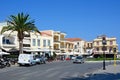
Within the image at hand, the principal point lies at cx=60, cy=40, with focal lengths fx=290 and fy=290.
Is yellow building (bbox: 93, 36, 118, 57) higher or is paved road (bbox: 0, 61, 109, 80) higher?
yellow building (bbox: 93, 36, 118, 57)

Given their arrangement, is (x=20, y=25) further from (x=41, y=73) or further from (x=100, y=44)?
(x=100, y=44)

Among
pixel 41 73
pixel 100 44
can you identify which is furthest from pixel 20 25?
pixel 100 44

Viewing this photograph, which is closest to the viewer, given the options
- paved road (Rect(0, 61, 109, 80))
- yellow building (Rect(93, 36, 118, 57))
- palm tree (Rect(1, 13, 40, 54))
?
paved road (Rect(0, 61, 109, 80))

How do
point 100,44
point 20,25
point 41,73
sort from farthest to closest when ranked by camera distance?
point 100,44 < point 20,25 < point 41,73

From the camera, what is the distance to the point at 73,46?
109188 mm

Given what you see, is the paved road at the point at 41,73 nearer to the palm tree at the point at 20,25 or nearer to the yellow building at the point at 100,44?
the palm tree at the point at 20,25

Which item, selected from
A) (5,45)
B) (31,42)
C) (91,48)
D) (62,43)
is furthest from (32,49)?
(91,48)

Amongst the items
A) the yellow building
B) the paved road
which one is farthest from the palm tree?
the yellow building

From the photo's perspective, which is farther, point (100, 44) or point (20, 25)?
point (100, 44)

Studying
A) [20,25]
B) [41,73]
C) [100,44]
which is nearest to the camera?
[41,73]

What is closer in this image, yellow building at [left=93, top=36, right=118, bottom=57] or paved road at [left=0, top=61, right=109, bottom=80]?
paved road at [left=0, top=61, right=109, bottom=80]

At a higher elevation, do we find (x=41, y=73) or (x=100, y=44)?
(x=100, y=44)

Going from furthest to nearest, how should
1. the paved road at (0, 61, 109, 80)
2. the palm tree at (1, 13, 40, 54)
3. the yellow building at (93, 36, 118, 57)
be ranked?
the yellow building at (93, 36, 118, 57) → the palm tree at (1, 13, 40, 54) → the paved road at (0, 61, 109, 80)

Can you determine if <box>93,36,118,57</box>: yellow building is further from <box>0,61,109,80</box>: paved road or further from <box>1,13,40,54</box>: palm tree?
<box>0,61,109,80</box>: paved road
